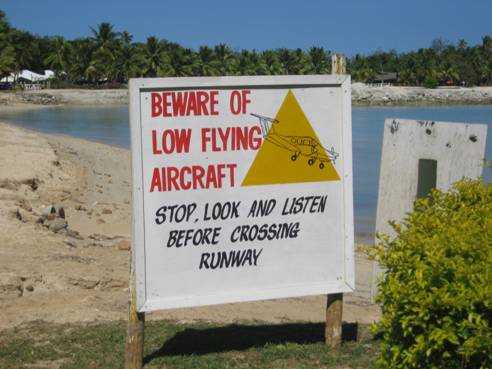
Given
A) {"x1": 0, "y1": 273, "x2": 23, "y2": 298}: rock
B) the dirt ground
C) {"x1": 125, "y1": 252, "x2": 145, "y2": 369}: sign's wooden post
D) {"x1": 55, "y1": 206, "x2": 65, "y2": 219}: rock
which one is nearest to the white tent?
the dirt ground

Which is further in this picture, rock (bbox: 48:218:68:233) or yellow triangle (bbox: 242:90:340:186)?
rock (bbox: 48:218:68:233)

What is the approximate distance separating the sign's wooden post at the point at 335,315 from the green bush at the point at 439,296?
1.63 m

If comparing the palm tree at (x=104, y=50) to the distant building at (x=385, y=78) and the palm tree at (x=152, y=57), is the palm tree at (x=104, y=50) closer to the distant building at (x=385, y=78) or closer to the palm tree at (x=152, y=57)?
the palm tree at (x=152, y=57)

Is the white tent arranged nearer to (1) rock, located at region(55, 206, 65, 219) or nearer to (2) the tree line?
(2) the tree line

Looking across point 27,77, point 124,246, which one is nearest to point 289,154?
point 124,246

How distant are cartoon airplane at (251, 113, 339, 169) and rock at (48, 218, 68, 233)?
6.07 m

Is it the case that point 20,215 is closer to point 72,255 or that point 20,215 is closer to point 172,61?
point 72,255

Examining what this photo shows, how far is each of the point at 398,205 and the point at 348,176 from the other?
4.01ft

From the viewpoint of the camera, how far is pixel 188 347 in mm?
5516

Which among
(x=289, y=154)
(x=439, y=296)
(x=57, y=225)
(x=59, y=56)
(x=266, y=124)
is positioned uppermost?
(x=59, y=56)

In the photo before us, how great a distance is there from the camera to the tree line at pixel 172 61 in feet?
346

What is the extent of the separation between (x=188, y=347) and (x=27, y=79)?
352ft

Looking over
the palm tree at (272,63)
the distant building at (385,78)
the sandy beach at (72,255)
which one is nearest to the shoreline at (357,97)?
the distant building at (385,78)

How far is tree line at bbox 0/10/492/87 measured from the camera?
346ft
